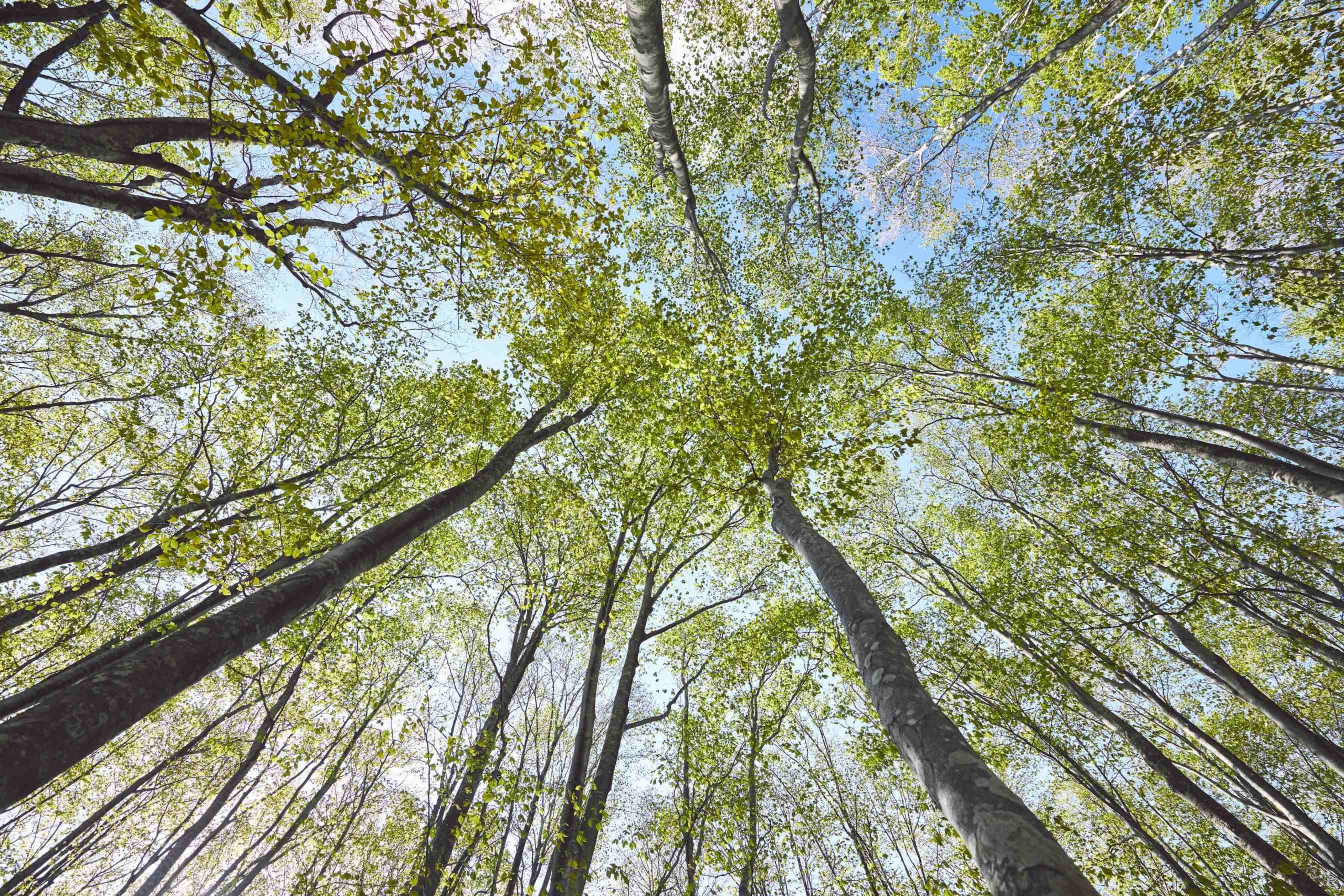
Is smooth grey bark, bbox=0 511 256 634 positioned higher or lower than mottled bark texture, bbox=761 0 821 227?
lower

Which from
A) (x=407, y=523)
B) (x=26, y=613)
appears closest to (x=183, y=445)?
(x=26, y=613)

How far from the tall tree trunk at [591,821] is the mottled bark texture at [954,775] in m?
4.58

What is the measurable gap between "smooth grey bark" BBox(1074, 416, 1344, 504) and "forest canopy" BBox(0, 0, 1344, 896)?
13 cm

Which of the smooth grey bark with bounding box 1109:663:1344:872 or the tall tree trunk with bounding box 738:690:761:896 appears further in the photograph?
the tall tree trunk with bounding box 738:690:761:896

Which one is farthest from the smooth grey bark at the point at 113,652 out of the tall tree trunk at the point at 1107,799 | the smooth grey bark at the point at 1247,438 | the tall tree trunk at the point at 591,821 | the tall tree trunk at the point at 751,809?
the smooth grey bark at the point at 1247,438

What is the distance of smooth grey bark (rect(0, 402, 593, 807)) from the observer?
2.06 m

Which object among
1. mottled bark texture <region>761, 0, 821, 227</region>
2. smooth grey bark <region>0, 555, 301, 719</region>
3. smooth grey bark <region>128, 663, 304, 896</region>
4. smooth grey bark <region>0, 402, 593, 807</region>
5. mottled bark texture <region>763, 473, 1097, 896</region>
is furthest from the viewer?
smooth grey bark <region>128, 663, 304, 896</region>

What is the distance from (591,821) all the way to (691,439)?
8042 millimetres

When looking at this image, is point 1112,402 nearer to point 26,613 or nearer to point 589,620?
point 589,620

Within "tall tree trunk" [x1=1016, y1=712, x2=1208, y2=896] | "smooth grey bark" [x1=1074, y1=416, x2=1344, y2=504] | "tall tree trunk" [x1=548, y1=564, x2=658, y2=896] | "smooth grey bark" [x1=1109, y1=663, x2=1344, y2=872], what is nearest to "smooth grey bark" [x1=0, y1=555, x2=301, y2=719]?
"tall tree trunk" [x1=548, y1=564, x2=658, y2=896]

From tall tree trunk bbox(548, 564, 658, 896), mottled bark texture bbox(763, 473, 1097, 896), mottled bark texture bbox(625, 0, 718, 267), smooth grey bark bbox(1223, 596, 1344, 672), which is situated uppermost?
mottled bark texture bbox(625, 0, 718, 267)

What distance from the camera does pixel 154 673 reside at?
2.65 m

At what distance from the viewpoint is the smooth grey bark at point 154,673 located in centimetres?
206

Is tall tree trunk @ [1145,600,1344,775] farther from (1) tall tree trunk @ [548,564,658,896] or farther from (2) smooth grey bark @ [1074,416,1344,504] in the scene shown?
(1) tall tree trunk @ [548,564,658,896]
